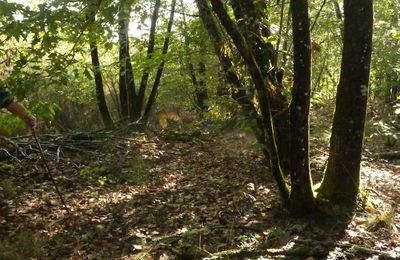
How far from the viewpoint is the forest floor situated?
4.59 metres

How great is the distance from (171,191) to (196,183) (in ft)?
1.88

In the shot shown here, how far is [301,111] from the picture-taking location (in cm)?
488

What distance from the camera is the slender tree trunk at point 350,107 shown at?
5098 mm

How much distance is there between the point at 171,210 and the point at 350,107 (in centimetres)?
282

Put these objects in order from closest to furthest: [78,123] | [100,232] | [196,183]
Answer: [100,232], [196,183], [78,123]

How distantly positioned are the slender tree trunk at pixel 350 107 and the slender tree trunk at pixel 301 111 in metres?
0.41

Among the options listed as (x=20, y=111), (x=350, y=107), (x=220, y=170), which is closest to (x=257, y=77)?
(x=350, y=107)

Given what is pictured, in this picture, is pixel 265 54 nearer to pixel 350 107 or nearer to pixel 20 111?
pixel 350 107

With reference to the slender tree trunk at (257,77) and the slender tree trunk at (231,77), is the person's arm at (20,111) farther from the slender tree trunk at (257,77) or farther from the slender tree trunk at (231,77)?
the slender tree trunk at (231,77)

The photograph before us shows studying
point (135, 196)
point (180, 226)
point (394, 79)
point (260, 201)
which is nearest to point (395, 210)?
point (260, 201)

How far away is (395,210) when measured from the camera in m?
5.52

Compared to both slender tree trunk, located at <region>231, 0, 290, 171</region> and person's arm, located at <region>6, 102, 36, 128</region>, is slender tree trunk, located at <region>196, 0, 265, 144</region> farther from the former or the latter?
person's arm, located at <region>6, 102, 36, 128</region>

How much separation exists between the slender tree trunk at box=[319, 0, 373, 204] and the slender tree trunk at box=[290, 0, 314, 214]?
0.41 m

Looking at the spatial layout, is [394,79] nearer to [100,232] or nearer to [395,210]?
[395,210]
